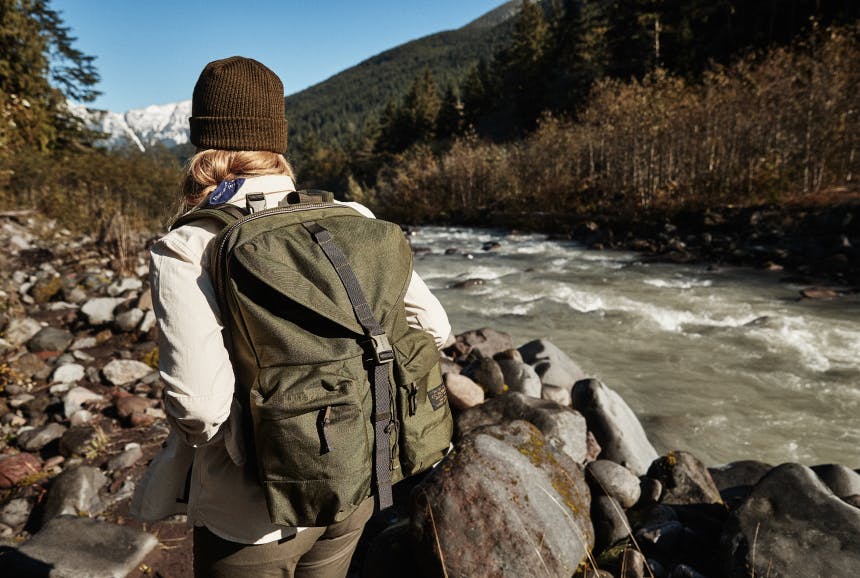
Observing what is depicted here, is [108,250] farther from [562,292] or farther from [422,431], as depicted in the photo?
[422,431]

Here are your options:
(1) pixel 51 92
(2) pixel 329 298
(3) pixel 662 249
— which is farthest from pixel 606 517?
(1) pixel 51 92

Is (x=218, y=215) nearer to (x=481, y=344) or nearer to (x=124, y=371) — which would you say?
(x=124, y=371)

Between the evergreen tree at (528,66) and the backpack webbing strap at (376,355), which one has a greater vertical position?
the evergreen tree at (528,66)

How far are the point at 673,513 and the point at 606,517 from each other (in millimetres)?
494

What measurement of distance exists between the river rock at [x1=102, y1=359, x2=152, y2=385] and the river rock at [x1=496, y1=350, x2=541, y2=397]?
12.8 ft

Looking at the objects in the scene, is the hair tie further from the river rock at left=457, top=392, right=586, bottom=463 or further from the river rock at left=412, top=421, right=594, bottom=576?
the river rock at left=457, top=392, right=586, bottom=463

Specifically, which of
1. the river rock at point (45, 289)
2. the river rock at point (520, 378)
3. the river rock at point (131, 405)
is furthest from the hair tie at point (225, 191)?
the river rock at point (45, 289)

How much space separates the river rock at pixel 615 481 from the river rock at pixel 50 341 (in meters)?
6.19

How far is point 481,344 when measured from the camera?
6277 millimetres

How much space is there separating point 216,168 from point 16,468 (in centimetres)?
376

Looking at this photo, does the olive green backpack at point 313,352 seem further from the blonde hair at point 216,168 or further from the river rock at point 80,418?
the river rock at point 80,418

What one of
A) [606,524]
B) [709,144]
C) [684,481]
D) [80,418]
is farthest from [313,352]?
[709,144]

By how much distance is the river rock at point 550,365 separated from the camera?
17.3 ft

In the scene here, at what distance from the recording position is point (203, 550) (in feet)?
4.58
